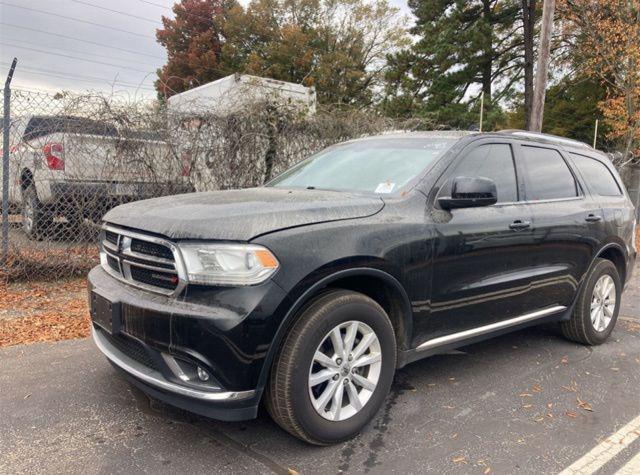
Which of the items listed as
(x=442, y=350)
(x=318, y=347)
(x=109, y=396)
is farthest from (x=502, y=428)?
(x=109, y=396)

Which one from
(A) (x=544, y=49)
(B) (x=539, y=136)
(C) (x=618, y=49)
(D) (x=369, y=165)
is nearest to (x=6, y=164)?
(D) (x=369, y=165)

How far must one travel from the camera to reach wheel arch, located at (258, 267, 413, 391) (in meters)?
2.46

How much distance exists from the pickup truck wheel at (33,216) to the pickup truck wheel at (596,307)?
546 centimetres

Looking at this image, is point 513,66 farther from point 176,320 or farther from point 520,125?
point 176,320

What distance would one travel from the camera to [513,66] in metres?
25.4

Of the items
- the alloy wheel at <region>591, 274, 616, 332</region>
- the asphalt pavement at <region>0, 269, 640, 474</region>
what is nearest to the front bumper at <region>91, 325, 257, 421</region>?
the asphalt pavement at <region>0, 269, 640, 474</region>

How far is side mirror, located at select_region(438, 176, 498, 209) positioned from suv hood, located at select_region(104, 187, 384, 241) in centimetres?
48

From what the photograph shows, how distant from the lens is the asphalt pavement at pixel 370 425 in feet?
8.52

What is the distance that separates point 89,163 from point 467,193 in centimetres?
444

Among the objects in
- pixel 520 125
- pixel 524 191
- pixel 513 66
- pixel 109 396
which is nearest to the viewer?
pixel 109 396

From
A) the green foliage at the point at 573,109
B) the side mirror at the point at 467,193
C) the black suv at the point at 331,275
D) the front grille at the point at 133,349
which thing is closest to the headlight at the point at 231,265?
the black suv at the point at 331,275

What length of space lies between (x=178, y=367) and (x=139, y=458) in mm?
559

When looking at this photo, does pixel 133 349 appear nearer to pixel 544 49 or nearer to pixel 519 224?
pixel 519 224

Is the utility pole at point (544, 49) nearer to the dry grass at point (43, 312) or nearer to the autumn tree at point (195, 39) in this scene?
the dry grass at point (43, 312)
